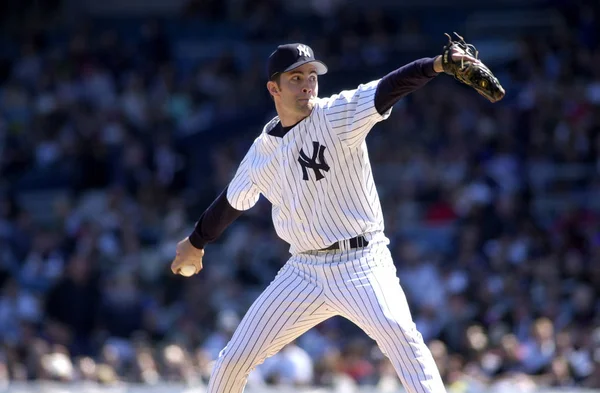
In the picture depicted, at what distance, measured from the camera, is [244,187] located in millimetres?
5562

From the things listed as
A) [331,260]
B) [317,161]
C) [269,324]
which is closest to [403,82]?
[317,161]

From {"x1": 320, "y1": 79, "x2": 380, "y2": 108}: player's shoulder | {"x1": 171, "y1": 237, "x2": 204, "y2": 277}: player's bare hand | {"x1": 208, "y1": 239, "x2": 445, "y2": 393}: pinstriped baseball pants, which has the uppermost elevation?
{"x1": 320, "y1": 79, "x2": 380, "y2": 108}: player's shoulder

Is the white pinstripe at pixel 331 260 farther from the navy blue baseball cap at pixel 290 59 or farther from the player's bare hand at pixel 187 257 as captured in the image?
the player's bare hand at pixel 187 257

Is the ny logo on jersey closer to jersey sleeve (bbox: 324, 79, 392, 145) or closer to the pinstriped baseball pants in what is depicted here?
jersey sleeve (bbox: 324, 79, 392, 145)

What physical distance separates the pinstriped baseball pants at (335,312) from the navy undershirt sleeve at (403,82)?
724 millimetres

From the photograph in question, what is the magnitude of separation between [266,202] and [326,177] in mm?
7236

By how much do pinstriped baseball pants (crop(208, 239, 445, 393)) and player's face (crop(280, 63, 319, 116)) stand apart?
673 mm

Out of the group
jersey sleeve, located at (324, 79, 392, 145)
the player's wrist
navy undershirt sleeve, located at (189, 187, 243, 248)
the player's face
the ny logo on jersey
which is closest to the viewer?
jersey sleeve, located at (324, 79, 392, 145)

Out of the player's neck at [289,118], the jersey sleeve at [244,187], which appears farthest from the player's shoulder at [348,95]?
the jersey sleeve at [244,187]

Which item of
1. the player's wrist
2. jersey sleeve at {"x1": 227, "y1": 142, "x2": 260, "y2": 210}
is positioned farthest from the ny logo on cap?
the player's wrist

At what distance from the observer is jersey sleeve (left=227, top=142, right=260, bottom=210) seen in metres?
5.54

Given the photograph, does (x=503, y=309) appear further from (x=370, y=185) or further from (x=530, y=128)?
(x=370, y=185)

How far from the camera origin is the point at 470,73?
459cm

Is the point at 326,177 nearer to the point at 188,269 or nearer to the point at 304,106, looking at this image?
the point at 304,106
